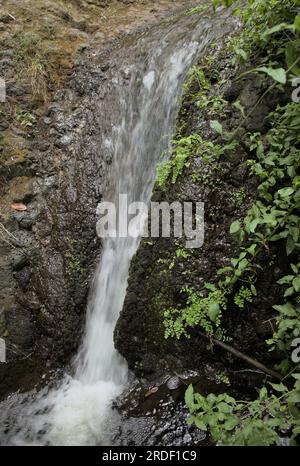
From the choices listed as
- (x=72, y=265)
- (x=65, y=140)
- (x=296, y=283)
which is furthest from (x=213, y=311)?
(x=65, y=140)

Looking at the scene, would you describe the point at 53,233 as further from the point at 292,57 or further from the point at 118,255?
the point at 292,57

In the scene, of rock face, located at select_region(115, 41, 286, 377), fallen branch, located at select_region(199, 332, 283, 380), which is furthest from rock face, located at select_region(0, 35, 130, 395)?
fallen branch, located at select_region(199, 332, 283, 380)

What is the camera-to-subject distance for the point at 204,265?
3.62 metres

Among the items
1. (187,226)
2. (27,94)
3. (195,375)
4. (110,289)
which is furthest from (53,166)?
(195,375)

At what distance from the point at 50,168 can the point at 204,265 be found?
99.7 inches

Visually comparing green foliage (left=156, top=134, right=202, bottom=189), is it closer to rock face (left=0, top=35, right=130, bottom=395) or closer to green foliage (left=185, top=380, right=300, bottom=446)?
rock face (left=0, top=35, right=130, bottom=395)

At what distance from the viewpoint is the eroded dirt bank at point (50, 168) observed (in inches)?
176

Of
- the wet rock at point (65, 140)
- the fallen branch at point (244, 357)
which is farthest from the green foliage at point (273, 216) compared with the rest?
the wet rock at point (65, 140)

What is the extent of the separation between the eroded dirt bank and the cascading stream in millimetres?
186

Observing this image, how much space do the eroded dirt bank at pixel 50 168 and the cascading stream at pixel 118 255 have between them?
186 mm

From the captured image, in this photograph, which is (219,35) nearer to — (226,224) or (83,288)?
(226,224)

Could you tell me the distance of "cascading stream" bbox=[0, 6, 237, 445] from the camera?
3674 mm

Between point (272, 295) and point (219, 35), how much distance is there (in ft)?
9.67
